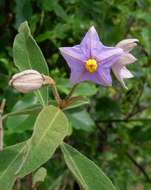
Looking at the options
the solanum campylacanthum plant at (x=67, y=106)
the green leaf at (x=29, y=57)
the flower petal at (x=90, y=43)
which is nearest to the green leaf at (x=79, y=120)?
the green leaf at (x=29, y=57)

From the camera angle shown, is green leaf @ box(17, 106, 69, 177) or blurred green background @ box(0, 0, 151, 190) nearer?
green leaf @ box(17, 106, 69, 177)

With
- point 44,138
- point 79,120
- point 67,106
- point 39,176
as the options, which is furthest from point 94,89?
point 44,138

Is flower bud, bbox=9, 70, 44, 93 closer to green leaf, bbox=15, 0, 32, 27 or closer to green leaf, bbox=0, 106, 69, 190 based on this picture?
green leaf, bbox=0, 106, 69, 190

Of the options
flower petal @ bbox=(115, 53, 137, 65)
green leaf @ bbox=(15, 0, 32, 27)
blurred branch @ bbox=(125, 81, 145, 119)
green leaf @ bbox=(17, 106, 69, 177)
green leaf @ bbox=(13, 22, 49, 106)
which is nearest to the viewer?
green leaf @ bbox=(17, 106, 69, 177)

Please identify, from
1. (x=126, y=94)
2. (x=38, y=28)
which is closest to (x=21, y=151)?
(x=38, y=28)

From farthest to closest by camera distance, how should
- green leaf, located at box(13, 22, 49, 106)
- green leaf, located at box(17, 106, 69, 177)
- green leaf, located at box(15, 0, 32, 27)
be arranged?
green leaf, located at box(15, 0, 32, 27) → green leaf, located at box(13, 22, 49, 106) → green leaf, located at box(17, 106, 69, 177)

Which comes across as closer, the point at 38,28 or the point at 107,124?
the point at 38,28

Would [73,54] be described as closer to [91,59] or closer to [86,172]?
[91,59]

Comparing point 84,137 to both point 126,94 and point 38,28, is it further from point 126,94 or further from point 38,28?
point 38,28

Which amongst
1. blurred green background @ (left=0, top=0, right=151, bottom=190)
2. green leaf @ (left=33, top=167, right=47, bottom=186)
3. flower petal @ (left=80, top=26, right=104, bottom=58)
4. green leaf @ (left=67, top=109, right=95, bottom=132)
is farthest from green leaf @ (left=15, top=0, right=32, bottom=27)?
flower petal @ (left=80, top=26, right=104, bottom=58)
